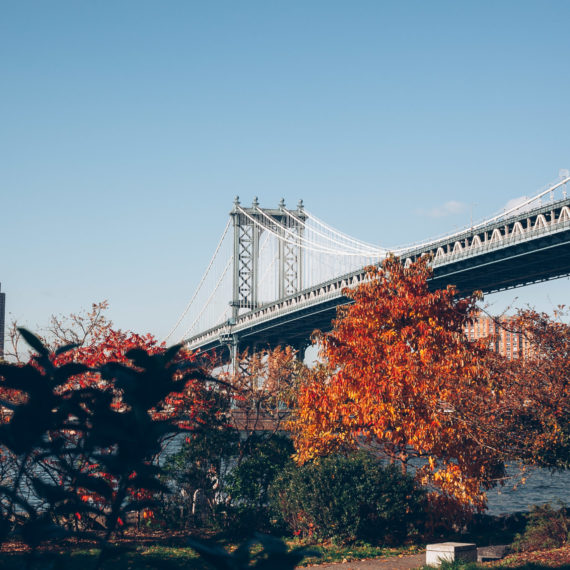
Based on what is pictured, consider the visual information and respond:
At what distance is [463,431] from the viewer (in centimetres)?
1534

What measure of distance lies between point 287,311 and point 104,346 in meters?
46.4

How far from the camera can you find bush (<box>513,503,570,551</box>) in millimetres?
14663

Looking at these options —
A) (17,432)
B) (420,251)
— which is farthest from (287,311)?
(17,432)

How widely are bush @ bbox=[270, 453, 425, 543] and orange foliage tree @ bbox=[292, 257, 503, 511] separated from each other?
76 centimetres

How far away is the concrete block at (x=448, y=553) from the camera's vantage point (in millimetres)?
13227

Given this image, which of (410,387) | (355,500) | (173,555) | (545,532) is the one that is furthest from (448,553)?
(173,555)

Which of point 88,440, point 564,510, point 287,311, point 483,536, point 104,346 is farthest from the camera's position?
point 287,311

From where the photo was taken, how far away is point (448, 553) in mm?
13273

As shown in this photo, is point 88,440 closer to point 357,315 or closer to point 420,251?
point 357,315

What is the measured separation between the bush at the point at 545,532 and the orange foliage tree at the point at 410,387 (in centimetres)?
111

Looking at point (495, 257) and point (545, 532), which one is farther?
point (495, 257)

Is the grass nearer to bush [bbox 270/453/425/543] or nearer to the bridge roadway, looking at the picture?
bush [bbox 270/453/425/543]

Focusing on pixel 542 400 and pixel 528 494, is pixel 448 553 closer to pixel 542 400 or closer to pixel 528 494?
pixel 542 400

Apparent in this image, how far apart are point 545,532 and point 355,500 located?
391cm
